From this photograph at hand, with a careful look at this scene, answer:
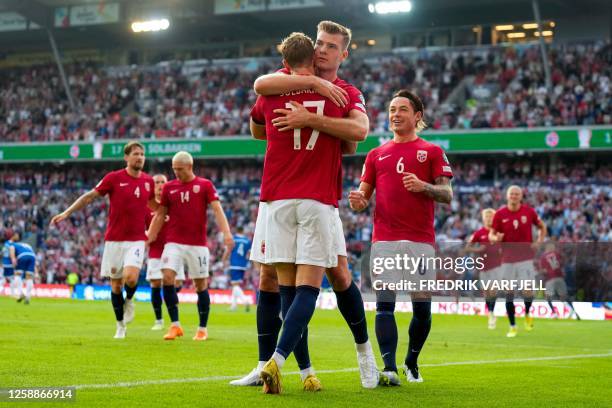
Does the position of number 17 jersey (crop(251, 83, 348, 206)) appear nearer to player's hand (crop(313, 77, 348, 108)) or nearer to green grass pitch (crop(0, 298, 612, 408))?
player's hand (crop(313, 77, 348, 108))

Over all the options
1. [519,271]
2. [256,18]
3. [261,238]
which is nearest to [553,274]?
[519,271]

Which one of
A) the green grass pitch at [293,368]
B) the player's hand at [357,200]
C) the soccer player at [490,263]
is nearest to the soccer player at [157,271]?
the green grass pitch at [293,368]

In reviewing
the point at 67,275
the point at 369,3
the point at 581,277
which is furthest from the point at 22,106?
the point at 581,277

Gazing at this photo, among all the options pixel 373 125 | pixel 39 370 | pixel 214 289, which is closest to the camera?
pixel 39 370

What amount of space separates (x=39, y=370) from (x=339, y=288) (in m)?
2.78

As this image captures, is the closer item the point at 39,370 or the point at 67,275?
the point at 39,370

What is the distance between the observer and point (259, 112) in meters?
7.06

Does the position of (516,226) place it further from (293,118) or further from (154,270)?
(293,118)

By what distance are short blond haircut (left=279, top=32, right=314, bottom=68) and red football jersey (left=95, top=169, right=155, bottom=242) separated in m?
7.18

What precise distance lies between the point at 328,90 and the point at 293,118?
0.31 meters

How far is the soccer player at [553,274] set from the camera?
59.0ft

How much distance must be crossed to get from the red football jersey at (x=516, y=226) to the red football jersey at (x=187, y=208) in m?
5.37

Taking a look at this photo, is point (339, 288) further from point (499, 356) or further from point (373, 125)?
point (373, 125)

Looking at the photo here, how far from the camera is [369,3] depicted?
134ft
